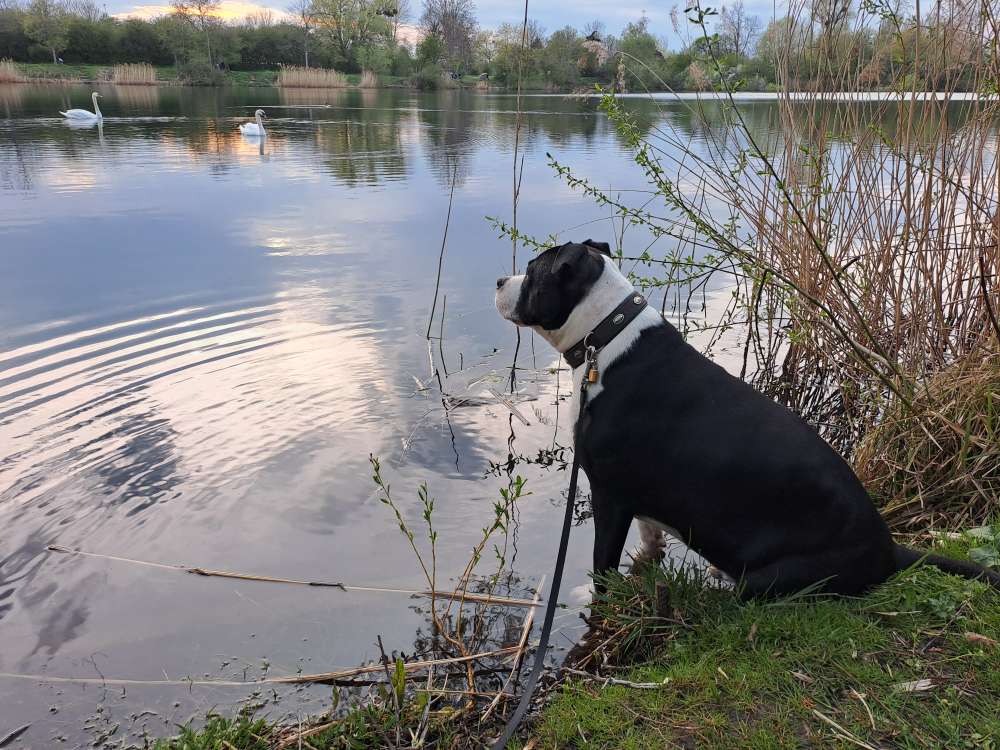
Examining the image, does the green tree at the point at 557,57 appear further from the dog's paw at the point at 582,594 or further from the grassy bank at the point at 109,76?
the grassy bank at the point at 109,76

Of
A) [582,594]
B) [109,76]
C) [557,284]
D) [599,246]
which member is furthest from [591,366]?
[109,76]

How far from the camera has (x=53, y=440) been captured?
5.20 m

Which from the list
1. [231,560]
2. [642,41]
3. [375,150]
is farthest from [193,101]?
[231,560]

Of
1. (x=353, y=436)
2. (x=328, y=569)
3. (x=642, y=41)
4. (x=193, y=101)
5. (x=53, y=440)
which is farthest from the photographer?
(x=193, y=101)

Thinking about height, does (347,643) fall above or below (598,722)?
below

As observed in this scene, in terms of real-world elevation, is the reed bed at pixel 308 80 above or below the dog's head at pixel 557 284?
above

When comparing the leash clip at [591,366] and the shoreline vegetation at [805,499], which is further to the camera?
the leash clip at [591,366]

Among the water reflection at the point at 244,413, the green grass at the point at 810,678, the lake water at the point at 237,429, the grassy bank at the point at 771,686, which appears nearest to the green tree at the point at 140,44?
the water reflection at the point at 244,413

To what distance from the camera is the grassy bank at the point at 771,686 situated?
2.40 metres

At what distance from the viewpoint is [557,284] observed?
3.38 m

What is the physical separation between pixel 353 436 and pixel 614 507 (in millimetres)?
2704

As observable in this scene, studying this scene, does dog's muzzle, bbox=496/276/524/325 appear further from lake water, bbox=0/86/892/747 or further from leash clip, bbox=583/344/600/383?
lake water, bbox=0/86/892/747

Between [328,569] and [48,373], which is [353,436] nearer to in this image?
[328,569]

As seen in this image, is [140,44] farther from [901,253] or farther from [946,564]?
[946,564]
